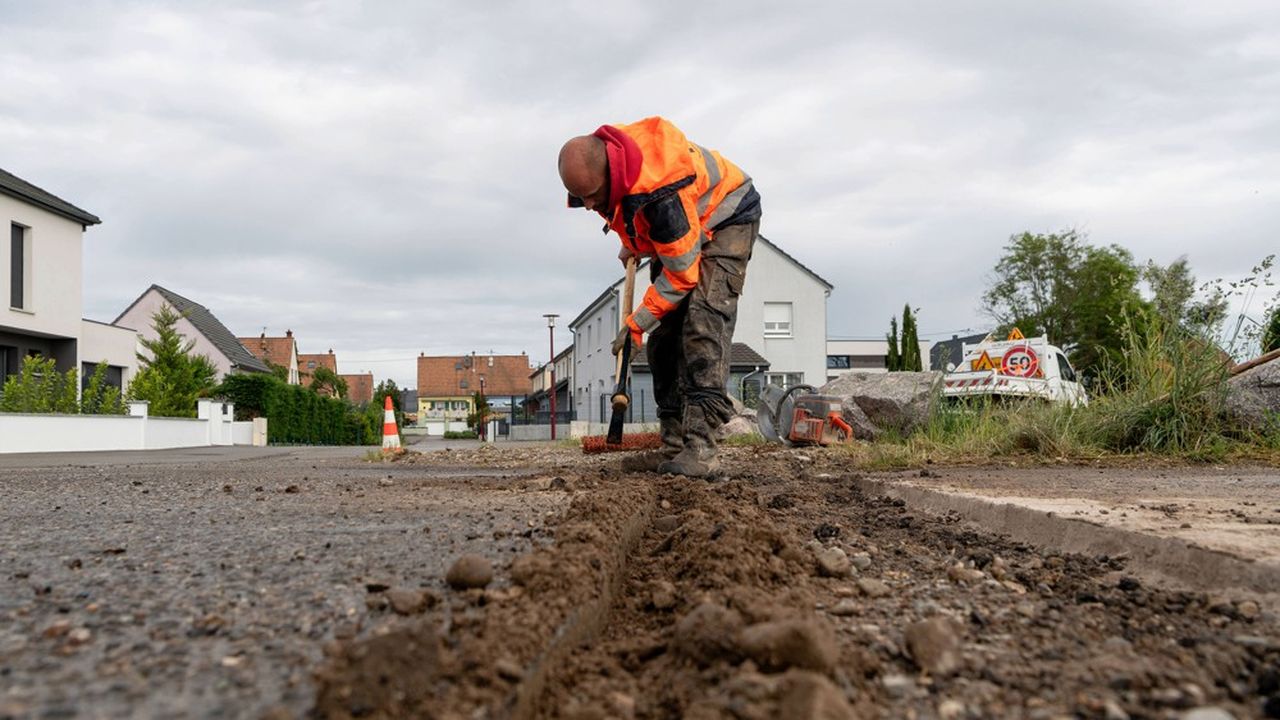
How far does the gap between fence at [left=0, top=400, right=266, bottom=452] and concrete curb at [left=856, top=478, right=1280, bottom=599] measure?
50.0ft

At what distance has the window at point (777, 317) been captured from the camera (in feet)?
114

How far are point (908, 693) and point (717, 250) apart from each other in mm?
3859

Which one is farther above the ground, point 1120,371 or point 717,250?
point 717,250

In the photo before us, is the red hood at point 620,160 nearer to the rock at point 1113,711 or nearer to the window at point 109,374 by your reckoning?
the rock at point 1113,711

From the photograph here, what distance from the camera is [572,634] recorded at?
4.85ft

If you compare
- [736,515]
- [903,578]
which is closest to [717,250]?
[736,515]

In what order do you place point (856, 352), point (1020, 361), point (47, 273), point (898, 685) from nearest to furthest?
point (898, 685), point (1020, 361), point (47, 273), point (856, 352)

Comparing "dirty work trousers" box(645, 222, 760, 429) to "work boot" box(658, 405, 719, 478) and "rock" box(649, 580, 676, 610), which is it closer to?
"work boot" box(658, 405, 719, 478)

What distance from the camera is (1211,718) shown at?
3.67ft

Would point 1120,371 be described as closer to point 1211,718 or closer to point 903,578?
point 903,578

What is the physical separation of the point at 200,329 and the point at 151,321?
3.71 meters

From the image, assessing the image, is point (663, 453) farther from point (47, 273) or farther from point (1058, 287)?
point (1058, 287)

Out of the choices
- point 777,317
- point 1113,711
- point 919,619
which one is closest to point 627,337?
point 919,619

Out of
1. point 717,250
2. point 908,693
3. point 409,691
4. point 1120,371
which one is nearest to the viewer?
point 409,691
